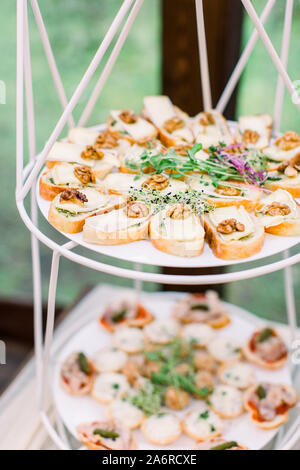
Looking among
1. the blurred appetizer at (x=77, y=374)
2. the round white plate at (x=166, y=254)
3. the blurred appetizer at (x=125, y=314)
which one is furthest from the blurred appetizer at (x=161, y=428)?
the round white plate at (x=166, y=254)

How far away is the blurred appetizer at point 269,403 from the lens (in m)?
1.40

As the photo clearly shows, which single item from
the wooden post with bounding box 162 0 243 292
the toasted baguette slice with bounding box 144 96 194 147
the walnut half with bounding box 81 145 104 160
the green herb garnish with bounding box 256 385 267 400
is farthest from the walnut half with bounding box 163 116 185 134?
the green herb garnish with bounding box 256 385 267 400

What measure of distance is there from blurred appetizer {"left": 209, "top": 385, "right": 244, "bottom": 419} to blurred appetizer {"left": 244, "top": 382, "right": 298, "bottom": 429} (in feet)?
0.10

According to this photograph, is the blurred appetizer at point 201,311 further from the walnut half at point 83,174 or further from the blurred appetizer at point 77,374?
the walnut half at point 83,174

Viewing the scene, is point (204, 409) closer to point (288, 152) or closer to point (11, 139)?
point (288, 152)

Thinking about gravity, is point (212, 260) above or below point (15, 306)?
above

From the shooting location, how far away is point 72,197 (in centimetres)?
106

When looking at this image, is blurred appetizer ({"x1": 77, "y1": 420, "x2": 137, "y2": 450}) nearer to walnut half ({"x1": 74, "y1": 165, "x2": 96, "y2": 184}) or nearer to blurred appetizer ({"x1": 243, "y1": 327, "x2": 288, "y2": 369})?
blurred appetizer ({"x1": 243, "y1": 327, "x2": 288, "y2": 369})

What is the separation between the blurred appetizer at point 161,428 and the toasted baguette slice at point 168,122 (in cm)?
76

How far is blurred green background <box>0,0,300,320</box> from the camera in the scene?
208cm

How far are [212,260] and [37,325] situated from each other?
0.78 m

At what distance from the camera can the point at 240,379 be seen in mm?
1586

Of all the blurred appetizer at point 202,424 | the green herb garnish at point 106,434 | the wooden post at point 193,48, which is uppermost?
the wooden post at point 193,48

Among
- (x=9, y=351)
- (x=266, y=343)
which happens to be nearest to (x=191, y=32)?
(x=266, y=343)
